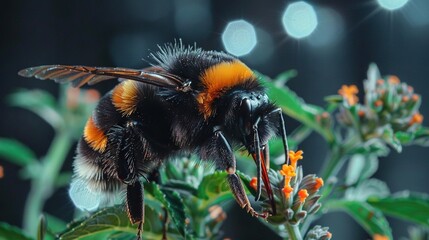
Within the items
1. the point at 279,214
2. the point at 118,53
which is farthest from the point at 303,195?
the point at 118,53

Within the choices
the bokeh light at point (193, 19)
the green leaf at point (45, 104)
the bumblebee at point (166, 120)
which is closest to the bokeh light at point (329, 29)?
the bokeh light at point (193, 19)

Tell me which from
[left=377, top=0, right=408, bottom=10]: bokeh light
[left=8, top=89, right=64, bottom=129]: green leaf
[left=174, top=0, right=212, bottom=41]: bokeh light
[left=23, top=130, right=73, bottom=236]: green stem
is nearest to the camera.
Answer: [left=23, top=130, right=73, bottom=236]: green stem

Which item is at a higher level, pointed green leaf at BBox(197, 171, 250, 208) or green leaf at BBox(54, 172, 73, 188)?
pointed green leaf at BBox(197, 171, 250, 208)

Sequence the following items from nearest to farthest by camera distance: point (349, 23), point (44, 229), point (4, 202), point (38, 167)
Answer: point (44, 229) → point (38, 167) → point (349, 23) → point (4, 202)

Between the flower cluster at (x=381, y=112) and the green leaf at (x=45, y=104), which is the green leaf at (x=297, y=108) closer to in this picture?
the flower cluster at (x=381, y=112)

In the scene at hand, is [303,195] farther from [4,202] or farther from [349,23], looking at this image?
[4,202]

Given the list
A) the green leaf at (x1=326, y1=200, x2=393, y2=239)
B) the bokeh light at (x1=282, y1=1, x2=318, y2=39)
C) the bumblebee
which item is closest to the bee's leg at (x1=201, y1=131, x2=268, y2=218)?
the bumblebee

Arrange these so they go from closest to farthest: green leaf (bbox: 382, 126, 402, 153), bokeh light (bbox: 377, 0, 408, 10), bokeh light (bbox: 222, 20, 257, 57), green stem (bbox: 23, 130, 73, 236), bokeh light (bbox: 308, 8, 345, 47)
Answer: green leaf (bbox: 382, 126, 402, 153)
green stem (bbox: 23, 130, 73, 236)
bokeh light (bbox: 222, 20, 257, 57)
bokeh light (bbox: 377, 0, 408, 10)
bokeh light (bbox: 308, 8, 345, 47)

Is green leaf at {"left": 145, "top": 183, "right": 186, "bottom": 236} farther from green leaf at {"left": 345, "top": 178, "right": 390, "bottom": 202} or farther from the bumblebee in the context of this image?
green leaf at {"left": 345, "top": 178, "right": 390, "bottom": 202}
